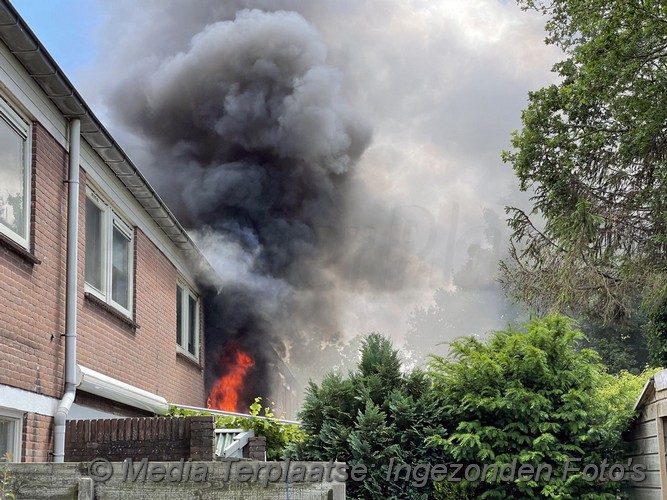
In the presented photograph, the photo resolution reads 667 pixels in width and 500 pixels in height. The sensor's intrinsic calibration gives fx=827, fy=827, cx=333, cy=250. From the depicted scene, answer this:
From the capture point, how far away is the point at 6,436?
7059 millimetres

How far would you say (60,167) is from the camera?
8.52 meters

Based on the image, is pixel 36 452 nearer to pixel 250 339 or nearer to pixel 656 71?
pixel 250 339

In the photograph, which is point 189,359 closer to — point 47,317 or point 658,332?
point 47,317

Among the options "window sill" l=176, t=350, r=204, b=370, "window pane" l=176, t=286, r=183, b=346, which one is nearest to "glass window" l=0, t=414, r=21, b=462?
"window sill" l=176, t=350, r=204, b=370

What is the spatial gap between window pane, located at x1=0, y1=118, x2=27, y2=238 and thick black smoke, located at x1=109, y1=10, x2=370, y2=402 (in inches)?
335

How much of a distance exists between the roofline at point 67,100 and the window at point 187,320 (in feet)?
9.17

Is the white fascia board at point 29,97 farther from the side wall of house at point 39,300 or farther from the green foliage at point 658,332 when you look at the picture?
the green foliage at point 658,332

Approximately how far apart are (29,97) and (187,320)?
8.06m

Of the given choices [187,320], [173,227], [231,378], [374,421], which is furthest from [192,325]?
[374,421]

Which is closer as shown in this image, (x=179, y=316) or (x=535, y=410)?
(x=535, y=410)

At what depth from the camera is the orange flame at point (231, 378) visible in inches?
630

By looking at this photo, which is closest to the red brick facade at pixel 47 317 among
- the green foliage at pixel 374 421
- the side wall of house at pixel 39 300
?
the side wall of house at pixel 39 300

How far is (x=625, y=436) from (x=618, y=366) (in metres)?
24.4

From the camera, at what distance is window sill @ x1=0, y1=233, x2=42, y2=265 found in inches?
275
